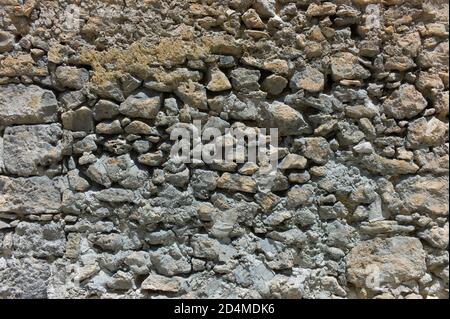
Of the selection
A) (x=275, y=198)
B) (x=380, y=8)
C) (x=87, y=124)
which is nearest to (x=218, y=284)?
(x=275, y=198)

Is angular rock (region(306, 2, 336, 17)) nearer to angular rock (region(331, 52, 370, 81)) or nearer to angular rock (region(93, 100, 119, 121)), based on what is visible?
angular rock (region(331, 52, 370, 81))

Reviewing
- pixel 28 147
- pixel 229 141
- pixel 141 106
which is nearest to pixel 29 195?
pixel 28 147

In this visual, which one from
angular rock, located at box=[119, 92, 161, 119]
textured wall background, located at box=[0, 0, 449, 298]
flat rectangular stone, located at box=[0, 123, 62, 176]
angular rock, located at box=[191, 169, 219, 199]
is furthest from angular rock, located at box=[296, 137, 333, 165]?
flat rectangular stone, located at box=[0, 123, 62, 176]

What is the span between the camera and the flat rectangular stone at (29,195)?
2.04 metres

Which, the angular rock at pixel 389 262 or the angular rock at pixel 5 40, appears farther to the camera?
the angular rock at pixel 389 262

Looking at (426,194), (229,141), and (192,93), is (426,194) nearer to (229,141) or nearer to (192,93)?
(229,141)

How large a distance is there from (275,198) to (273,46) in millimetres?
690

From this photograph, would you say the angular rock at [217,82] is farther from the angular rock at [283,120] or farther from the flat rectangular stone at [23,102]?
the flat rectangular stone at [23,102]

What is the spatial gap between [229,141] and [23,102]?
0.94m

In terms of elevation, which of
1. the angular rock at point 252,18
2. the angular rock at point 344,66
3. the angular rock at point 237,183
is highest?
the angular rock at point 252,18

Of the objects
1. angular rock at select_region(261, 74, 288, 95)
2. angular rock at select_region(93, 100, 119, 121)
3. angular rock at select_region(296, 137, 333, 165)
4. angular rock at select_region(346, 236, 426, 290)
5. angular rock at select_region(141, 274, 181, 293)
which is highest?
angular rock at select_region(261, 74, 288, 95)

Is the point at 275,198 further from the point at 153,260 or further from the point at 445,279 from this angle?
the point at 445,279

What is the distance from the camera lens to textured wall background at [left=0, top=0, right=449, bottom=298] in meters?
2.00

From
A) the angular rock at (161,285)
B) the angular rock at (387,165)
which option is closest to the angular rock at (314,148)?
the angular rock at (387,165)
